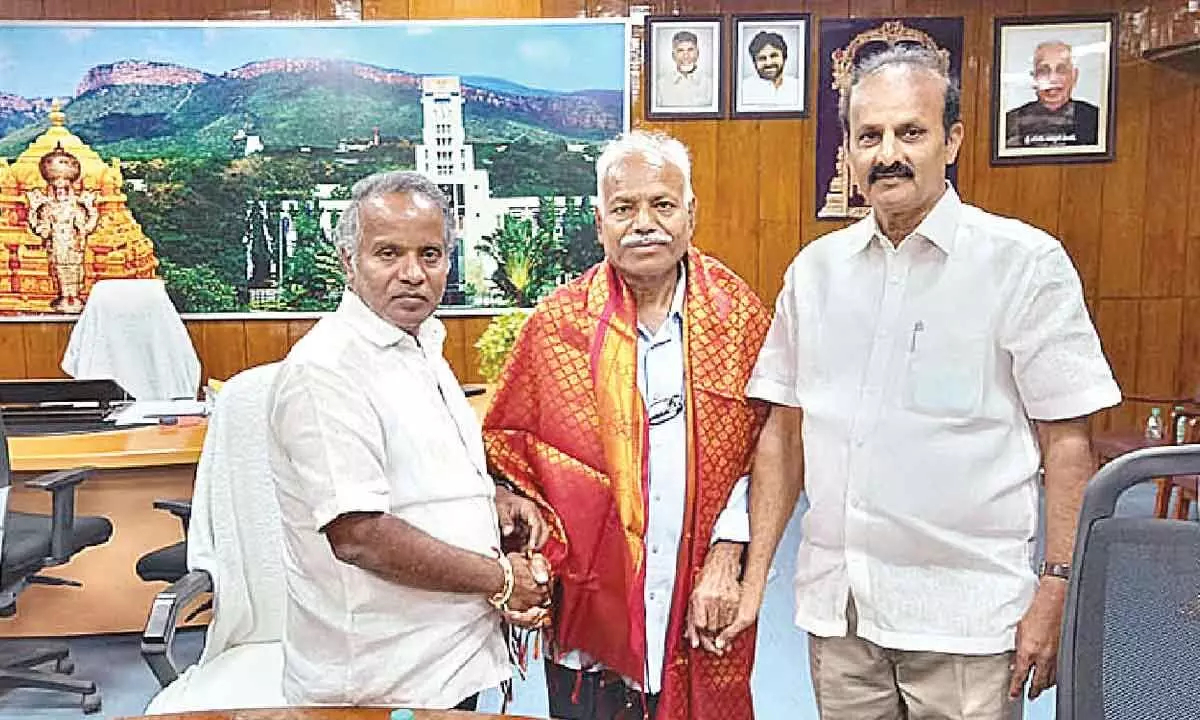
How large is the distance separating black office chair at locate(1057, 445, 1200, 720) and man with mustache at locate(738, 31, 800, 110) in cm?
505

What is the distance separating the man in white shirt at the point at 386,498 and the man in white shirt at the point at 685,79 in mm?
4340

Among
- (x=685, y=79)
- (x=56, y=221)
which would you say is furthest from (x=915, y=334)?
(x=56, y=221)

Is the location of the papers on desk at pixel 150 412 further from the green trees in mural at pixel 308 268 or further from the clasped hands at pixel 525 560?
the clasped hands at pixel 525 560

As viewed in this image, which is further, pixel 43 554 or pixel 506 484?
pixel 43 554

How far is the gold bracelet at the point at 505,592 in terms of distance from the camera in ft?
5.72

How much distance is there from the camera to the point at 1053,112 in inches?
234

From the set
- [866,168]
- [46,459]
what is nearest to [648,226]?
[866,168]

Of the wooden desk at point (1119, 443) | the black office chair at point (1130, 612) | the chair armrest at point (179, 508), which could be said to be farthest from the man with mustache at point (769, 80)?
the black office chair at point (1130, 612)

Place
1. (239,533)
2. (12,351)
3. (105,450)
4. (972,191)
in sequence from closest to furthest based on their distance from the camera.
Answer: (239,533) → (105,450) → (12,351) → (972,191)

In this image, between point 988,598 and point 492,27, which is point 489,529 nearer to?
point 988,598

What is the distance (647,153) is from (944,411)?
2.21 ft

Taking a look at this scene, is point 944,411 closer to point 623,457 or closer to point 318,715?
point 623,457

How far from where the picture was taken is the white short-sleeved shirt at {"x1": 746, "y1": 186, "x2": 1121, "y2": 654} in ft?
5.35

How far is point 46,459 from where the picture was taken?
3439 millimetres
